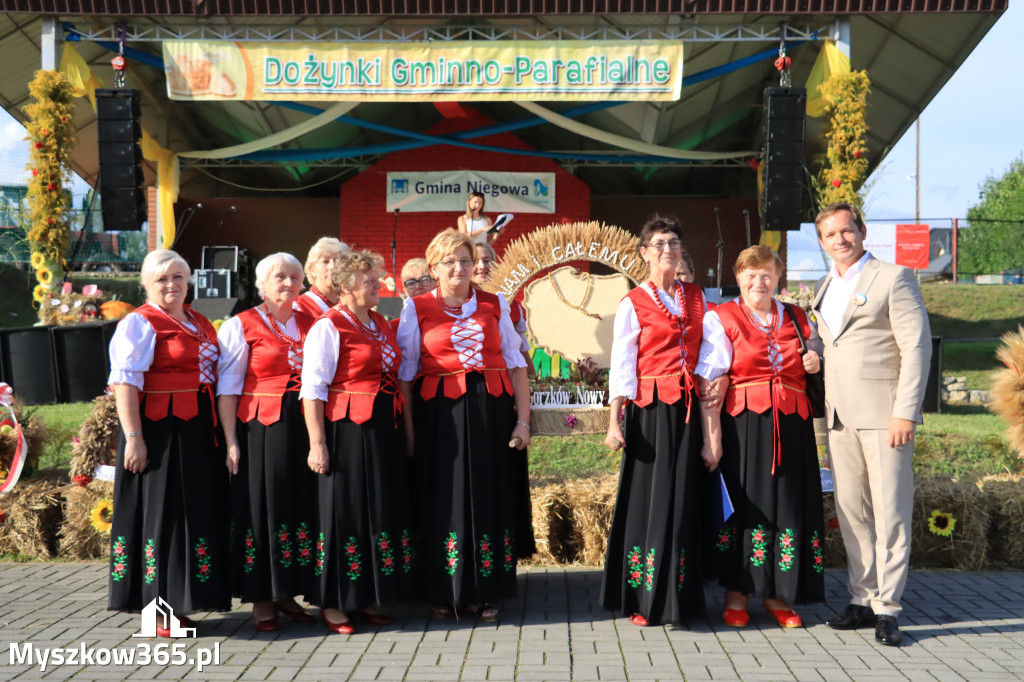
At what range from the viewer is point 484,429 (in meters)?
3.84

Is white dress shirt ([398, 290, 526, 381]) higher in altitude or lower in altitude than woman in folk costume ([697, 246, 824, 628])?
higher

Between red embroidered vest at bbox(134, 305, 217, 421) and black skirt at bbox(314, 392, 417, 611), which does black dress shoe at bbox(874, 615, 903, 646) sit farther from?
red embroidered vest at bbox(134, 305, 217, 421)

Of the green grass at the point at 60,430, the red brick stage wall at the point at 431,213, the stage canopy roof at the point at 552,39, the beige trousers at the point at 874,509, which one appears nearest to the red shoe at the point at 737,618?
the beige trousers at the point at 874,509

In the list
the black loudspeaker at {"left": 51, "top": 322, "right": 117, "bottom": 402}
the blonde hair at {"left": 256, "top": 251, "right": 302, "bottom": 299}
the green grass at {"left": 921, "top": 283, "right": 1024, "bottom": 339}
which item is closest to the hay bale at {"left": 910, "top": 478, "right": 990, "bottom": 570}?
the blonde hair at {"left": 256, "top": 251, "right": 302, "bottom": 299}

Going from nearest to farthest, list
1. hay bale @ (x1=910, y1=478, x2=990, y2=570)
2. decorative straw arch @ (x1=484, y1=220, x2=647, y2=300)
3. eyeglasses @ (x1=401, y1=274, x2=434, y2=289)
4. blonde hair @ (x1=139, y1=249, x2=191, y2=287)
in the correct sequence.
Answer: blonde hair @ (x1=139, y1=249, x2=191, y2=287) → eyeglasses @ (x1=401, y1=274, x2=434, y2=289) → hay bale @ (x1=910, y1=478, x2=990, y2=570) → decorative straw arch @ (x1=484, y1=220, x2=647, y2=300)

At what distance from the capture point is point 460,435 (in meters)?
3.83

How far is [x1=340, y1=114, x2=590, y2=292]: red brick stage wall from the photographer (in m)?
13.9

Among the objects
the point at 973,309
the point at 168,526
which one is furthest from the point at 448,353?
the point at 973,309

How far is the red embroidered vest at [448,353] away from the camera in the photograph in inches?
152

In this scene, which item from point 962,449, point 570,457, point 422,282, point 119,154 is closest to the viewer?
point 422,282

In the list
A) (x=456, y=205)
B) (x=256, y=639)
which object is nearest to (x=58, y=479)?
(x=256, y=639)

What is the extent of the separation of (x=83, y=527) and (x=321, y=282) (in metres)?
2.31

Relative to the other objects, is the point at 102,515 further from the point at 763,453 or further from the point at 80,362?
the point at 80,362

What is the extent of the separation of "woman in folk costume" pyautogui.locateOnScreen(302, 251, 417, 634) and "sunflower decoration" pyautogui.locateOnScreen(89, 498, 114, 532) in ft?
6.19
